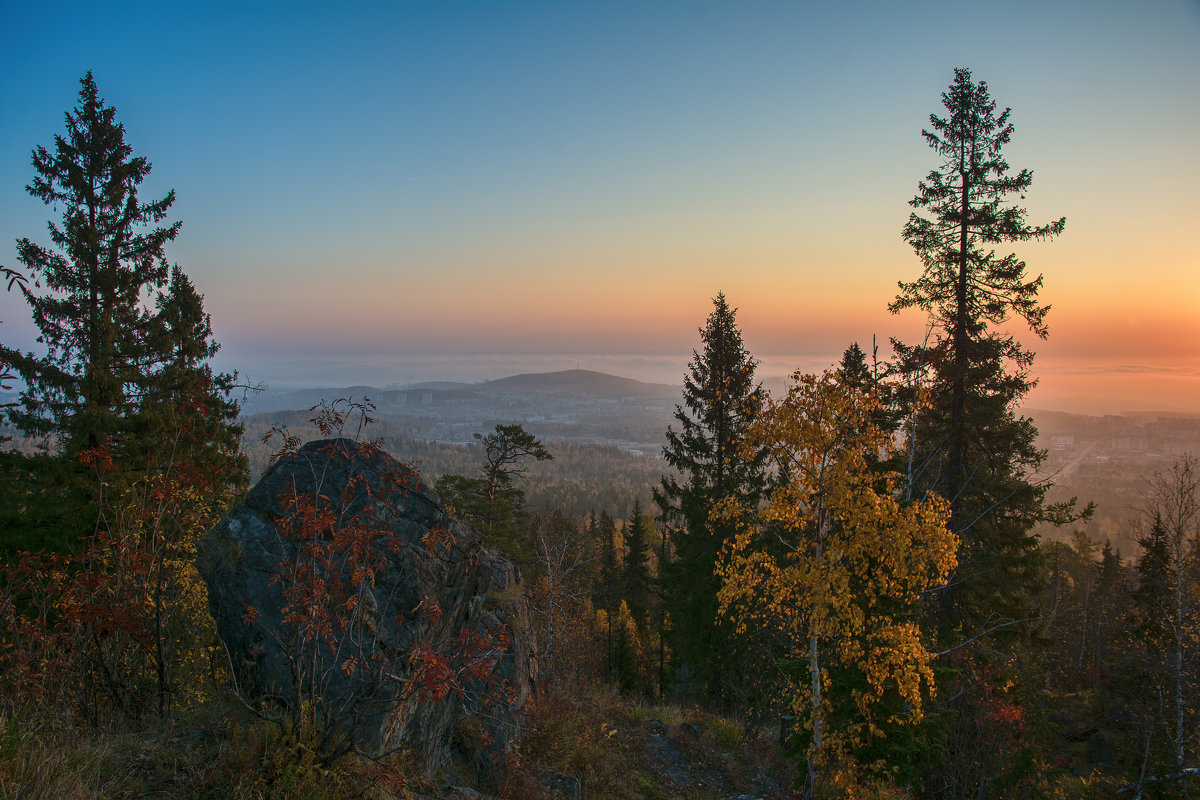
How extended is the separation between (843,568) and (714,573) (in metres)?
2.07

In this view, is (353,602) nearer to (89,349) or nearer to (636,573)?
(89,349)

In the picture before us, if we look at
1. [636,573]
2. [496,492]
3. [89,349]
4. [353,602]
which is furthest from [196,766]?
[636,573]

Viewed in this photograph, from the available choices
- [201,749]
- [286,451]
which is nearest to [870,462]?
[286,451]

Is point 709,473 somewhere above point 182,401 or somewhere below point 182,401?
below

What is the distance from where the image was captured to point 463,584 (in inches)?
291

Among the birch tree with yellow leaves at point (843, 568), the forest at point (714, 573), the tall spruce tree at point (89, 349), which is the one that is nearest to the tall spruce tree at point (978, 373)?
the forest at point (714, 573)

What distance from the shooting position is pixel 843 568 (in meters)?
7.91

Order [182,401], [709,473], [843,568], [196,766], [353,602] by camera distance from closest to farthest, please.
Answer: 1. [196,766]
2. [353,602]
3. [843,568]
4. [182,401]
5. [709,473]

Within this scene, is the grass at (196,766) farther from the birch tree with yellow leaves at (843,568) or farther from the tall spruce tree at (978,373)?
the tall spruce tree at (978,373)

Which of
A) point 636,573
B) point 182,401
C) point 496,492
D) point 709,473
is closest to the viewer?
point 182,401

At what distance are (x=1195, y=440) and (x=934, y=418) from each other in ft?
399

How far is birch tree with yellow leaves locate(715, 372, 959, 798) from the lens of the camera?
25.5 ft

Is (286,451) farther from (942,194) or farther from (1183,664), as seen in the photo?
(1183,664)

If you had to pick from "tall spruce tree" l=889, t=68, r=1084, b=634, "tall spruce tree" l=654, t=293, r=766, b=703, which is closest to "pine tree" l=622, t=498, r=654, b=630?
"tall spruce tree" l=654, t=293, r=766, b=703
